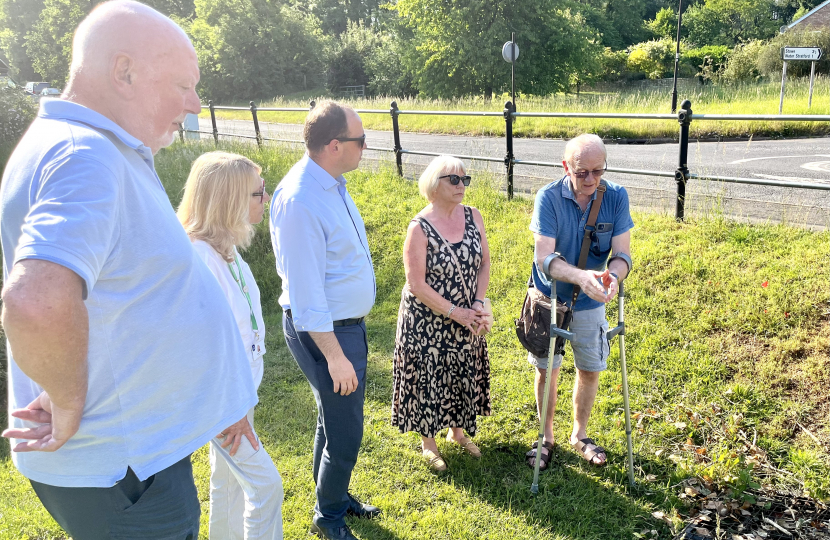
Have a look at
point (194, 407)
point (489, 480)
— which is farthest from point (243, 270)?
point (489, 480)

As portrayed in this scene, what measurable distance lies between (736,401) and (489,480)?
176cm

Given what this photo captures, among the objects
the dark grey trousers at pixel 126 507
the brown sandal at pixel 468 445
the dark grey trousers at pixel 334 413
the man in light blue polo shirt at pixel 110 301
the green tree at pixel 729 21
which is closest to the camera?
the man in light blue polo shirt at pixel 110 301

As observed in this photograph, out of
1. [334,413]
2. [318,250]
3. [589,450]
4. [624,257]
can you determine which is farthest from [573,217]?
[334,413]

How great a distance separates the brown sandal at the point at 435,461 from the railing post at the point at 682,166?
3755 mm

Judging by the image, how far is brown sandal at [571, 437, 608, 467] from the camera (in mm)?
3754

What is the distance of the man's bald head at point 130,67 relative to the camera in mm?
1521

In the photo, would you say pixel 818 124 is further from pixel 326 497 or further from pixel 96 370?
pixel 96 370

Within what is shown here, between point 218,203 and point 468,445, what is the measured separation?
2339 millimetres

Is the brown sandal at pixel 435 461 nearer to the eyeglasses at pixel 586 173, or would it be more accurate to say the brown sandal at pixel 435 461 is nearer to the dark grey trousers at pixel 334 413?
the dark grey trousers at pixel 334 413

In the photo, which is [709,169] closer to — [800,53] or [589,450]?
[800,53]

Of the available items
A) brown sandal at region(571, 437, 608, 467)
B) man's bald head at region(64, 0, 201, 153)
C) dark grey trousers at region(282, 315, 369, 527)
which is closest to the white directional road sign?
brown sandal at region(571, 437, 608, 467)

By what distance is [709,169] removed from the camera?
30.4ft

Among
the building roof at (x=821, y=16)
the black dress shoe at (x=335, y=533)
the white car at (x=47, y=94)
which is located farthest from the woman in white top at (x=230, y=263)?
the building roof at (x=821, y=16)

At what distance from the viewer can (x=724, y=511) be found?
320cm
